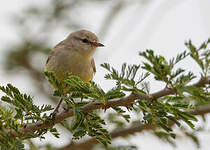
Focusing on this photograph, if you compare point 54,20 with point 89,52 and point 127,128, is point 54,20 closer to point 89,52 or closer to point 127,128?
point 89,52

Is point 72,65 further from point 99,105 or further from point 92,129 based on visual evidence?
point 99,105

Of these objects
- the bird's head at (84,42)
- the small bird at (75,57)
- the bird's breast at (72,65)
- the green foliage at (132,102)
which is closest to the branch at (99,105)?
the green foliage at (132,102)

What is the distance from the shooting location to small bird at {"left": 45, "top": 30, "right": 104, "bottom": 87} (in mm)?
4634

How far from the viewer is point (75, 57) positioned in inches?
195

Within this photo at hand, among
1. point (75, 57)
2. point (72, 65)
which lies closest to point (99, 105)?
point (72, 65)

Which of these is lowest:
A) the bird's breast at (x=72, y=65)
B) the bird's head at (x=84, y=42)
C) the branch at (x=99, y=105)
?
the branch at (x=99, y=105)

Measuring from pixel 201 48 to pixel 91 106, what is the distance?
35.2 inches

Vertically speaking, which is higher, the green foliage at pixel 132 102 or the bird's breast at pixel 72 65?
the bird's breast at pixel 72 65

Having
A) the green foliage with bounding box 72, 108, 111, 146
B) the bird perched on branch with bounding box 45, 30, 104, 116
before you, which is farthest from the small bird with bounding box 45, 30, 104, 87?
the green foliage with bounding box 72, 108, 111, 146

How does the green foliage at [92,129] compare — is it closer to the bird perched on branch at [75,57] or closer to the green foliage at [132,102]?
the green foliage at [132,102]

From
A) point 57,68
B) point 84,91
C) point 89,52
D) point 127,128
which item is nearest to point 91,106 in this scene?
point 84,91

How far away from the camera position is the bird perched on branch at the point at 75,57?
15.2 ft

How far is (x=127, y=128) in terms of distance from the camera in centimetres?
403

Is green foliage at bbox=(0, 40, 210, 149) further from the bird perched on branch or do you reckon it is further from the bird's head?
the bird's head
